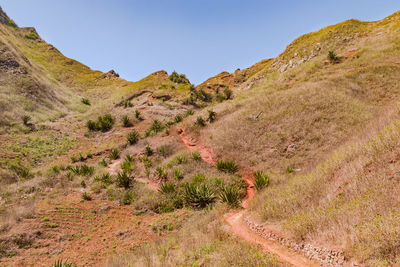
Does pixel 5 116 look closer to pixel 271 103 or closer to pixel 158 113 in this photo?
pixel 158 113

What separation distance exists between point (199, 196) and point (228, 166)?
337 centimetres

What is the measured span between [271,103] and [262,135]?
4.89 meters

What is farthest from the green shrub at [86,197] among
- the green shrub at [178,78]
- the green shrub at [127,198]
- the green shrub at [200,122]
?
Result: the green shrub at [178,78]

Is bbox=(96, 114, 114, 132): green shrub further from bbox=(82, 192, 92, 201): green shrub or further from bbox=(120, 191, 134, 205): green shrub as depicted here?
bbox=(120, 191, 134, 205): green shrub

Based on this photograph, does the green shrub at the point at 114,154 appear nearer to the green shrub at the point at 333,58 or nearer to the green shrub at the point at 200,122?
the green shrub at the point at 200,122

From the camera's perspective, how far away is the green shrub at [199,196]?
9.41 m

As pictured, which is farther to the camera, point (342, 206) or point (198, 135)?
point (198, 135)

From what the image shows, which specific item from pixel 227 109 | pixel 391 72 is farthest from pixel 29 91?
pixel 391 72

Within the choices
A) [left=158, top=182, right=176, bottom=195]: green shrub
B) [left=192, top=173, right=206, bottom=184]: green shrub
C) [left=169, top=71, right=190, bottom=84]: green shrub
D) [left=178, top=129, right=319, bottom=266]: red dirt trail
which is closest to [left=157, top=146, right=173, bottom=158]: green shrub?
[left=158, top=182, right=176, bottom=195]: green shrub

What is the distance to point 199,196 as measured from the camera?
9453 millimetres

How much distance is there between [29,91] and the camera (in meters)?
26.3

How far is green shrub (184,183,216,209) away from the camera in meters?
9.41

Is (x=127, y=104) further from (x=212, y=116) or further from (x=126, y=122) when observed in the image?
(x=212, y=116)

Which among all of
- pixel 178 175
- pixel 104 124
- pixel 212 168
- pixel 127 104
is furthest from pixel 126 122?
pixel 212 168
